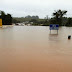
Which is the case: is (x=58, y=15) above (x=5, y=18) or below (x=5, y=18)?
above

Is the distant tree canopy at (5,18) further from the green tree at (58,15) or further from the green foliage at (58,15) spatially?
the green tree at (58,15)

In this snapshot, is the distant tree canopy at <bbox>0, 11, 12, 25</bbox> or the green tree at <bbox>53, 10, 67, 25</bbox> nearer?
the distant tree canopy at <bbox>0, 11, 12, 25</bbox>

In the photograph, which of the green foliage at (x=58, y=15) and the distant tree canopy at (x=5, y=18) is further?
the green foliage at (x=58, y=15)

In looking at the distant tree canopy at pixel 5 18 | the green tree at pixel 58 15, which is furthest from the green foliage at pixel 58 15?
the distant tree canopy at pixel 5 18

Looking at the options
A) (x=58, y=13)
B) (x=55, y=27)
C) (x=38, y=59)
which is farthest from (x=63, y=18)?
(x=38, y=59)

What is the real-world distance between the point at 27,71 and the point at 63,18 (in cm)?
2953

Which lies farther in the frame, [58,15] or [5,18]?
[58,15]

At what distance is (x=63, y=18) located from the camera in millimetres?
31094

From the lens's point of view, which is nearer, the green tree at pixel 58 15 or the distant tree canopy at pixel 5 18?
the distant tree canopy at pixel 5 18

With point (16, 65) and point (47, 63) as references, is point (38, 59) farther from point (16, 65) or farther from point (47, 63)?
point (16, 65)

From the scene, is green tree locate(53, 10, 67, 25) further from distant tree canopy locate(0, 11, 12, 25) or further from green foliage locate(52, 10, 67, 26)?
distant tree canopy locate(0, 11, 12, 25)

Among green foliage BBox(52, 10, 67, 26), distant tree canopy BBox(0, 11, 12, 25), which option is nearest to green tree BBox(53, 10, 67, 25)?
green foliage BBox(52, 10, 67, 26)

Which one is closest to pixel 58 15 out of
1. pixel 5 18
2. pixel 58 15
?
pixel 58 15

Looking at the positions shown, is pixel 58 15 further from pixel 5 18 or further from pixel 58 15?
pixel 5 18
